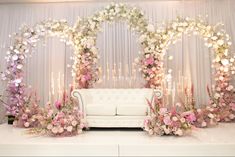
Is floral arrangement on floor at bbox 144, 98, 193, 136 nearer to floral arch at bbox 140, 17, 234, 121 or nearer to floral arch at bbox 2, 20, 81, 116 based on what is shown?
floral arch at bbox 140, 17, 234, 121

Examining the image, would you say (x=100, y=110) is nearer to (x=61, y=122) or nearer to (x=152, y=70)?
(x=61, y=122)

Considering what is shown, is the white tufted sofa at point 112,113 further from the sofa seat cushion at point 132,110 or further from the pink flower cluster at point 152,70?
the pink flower cluster at point 152,70

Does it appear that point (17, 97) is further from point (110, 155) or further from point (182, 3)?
point (182, 3)

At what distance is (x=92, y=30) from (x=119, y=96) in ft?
5.20

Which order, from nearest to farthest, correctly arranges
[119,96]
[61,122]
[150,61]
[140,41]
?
[61,122]
[119,96]
[150,61]
[140,41]

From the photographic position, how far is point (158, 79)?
238 inches

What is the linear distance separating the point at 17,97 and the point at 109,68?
96.0 inches

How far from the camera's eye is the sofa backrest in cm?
543

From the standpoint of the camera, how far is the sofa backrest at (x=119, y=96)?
17.8 ft

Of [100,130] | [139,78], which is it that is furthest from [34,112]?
[139,78]

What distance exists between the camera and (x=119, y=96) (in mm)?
5605

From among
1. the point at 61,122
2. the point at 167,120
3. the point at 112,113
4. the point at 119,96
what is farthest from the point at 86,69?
the point at 167,120

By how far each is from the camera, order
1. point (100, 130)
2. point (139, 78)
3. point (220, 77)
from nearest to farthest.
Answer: point (100, 130), point (220, 77), point (139, 78)

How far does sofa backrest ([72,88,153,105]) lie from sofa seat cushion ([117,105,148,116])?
40cm
